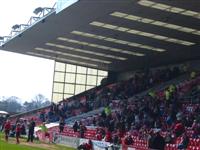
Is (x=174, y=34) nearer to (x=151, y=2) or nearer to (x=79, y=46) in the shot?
(x=151, y=2)

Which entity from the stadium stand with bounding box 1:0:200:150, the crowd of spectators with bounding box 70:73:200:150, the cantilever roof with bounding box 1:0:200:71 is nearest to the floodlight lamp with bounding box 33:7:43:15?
the stadium stand with bounding box 1:0:200:150

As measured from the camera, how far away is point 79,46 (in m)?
44.0

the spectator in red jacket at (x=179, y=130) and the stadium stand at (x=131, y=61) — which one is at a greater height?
the stadium stand at (x=131, y=61)

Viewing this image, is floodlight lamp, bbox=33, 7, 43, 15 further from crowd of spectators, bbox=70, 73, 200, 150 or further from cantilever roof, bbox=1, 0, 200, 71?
crowd of spectators, bbox=70, 73, 200, 150

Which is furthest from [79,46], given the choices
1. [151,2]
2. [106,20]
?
[151,2]

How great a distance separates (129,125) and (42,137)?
9.73m

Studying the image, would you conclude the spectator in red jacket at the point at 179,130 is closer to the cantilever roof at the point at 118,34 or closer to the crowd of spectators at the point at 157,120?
the crowd of spectators at the point at 157,120

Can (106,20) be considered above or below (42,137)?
above

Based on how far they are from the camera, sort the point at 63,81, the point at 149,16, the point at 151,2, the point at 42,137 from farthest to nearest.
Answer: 1. the point at 63,81
2. the point at 42,137
3. the point at 149,16
4. the point at 151,2

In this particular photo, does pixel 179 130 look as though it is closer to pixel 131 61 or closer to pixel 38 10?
pixel 38 10

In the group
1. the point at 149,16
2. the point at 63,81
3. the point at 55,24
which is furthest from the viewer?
the point at 63,81

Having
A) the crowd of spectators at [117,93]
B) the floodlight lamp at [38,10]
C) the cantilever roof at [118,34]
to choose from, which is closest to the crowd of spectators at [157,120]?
the cantilever roof at [118,34]

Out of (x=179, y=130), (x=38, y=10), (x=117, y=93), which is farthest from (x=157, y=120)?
(x=117, y=93)

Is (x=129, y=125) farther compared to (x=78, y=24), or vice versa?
(x=78, y=24)
